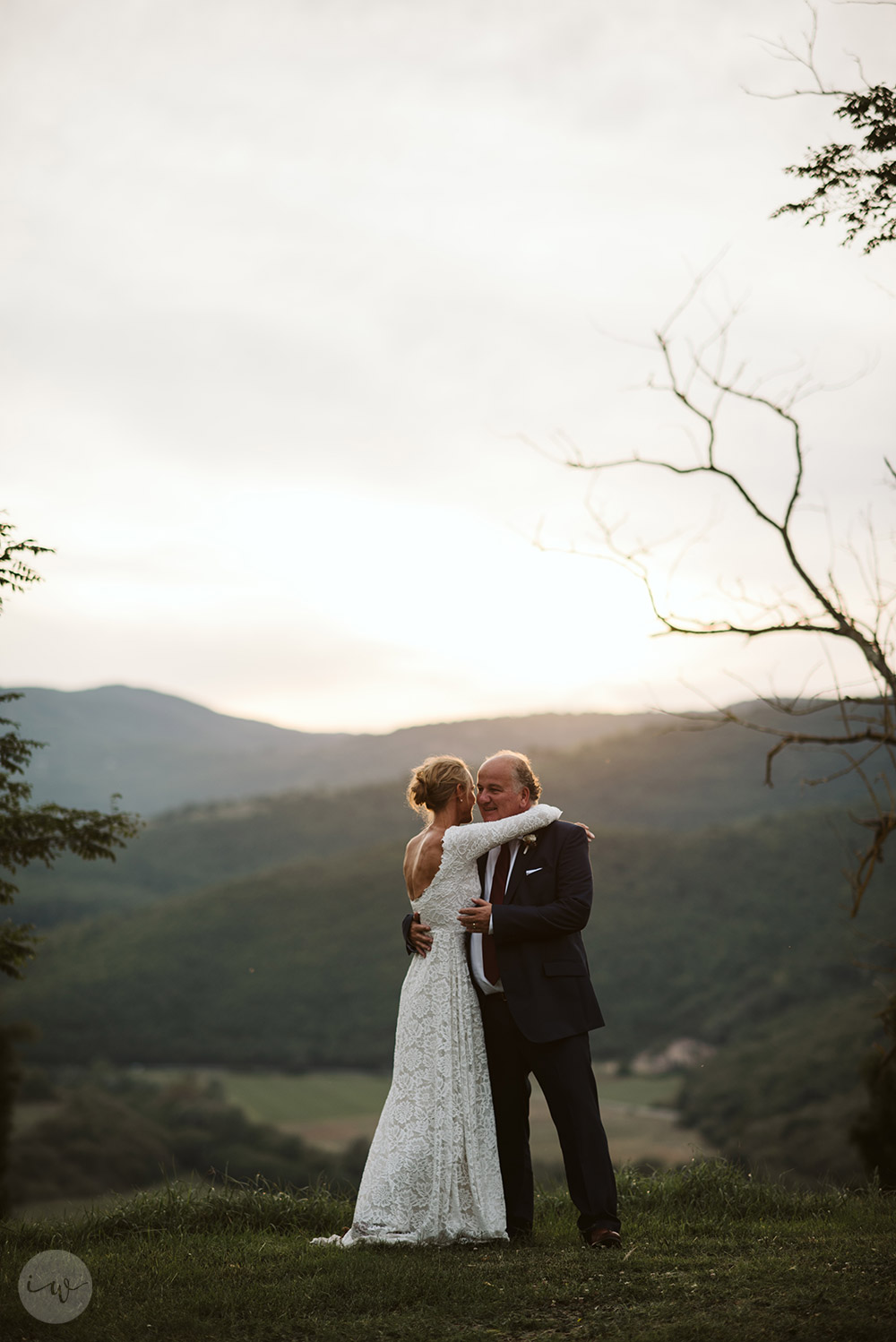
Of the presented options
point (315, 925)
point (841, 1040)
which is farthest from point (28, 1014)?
point (841, 1040)

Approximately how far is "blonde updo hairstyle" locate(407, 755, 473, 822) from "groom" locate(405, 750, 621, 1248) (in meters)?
0.11

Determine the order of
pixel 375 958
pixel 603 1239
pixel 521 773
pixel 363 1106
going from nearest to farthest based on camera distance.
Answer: pixel 603 1239 < pixel 521 773 < pixel 363 1106 < pixel 375 958

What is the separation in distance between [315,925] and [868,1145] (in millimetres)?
90659

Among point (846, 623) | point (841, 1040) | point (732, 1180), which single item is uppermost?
point (846, 623)

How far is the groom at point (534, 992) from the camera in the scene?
5.00 metres

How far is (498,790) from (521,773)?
0.18 meters

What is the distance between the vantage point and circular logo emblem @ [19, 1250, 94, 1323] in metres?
4.01

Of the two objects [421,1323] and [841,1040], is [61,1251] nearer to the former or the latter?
[421,1323]

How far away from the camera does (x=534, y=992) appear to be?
5094 mm

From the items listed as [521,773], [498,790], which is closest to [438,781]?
[498,790]

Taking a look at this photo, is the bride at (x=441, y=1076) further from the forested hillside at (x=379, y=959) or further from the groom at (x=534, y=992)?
the forested hillside at (x=379, y=959)

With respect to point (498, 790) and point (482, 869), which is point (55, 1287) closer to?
point (482, 869)

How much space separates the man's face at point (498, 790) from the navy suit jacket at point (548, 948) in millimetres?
284

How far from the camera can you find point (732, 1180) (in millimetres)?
6121
